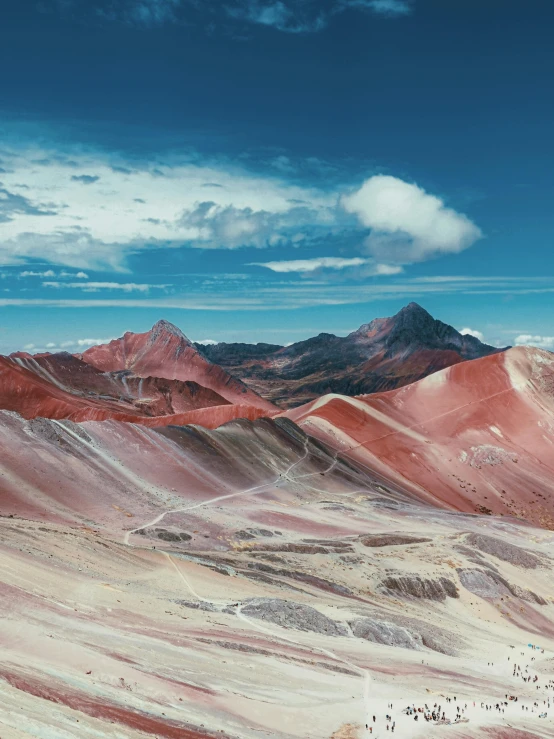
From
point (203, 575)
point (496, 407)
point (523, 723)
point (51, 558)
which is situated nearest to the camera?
point (523, 723)

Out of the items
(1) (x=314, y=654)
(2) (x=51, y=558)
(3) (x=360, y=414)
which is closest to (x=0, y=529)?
(2) (x=51, y=558)

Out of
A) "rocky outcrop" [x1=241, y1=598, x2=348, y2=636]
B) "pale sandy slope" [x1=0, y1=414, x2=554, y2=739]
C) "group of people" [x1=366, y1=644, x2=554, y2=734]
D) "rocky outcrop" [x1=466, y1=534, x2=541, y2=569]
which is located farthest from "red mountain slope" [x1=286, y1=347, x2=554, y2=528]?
"group of people" [x1=366, y1=644, x2=554, y2=734]

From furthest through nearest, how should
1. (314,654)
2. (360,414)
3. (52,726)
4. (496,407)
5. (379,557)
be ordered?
1. (496,407)
2. (360,414)
3. (379,557)
4. (314,654)
5. (52,726)

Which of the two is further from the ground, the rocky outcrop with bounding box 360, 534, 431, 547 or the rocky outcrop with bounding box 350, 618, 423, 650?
the rocky outcrop with bounding box 360, 534, 431, 547

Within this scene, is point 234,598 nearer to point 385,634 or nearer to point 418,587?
point 385,634

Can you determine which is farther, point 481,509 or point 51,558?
point 481,509

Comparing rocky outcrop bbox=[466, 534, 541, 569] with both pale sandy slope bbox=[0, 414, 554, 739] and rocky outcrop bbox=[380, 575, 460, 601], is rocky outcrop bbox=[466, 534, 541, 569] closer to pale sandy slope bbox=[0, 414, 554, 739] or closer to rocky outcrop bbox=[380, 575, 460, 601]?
pale sandy slope bbox=[0, 414, 554, 739]

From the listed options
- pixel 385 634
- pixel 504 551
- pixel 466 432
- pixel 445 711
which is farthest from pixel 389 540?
pixel 466 432

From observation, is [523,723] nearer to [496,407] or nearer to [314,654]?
[314,654]
